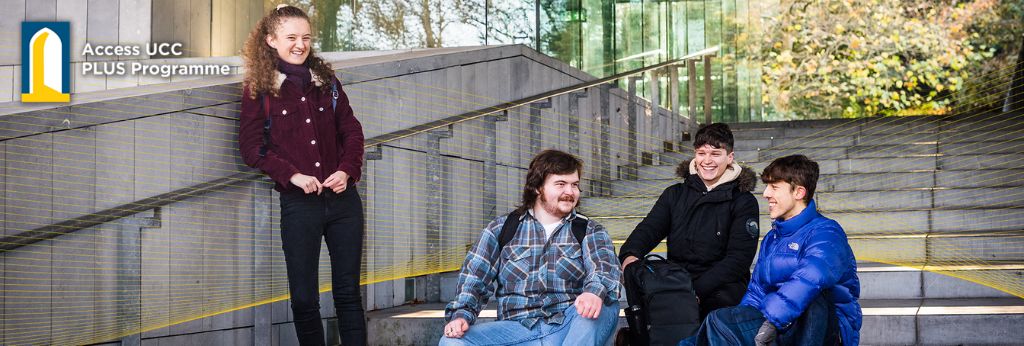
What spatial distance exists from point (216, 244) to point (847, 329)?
2.58 m

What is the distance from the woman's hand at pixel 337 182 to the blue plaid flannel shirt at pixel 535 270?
2.32 feet

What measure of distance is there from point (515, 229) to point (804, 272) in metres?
1.00

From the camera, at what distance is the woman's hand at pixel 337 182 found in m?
4.32

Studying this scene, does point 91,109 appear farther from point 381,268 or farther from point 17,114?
point 381,268

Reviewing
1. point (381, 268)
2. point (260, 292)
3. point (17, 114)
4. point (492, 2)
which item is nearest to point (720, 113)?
point (492, 2)

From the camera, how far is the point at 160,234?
14.6 ft

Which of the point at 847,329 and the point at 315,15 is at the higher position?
the point at 315,15

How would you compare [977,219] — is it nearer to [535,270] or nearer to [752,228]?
[752,228]

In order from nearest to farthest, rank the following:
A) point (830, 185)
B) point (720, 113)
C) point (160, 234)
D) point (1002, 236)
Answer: point (160, 234) → point (1002, 236) → point (830, 185) → point (720, 113)

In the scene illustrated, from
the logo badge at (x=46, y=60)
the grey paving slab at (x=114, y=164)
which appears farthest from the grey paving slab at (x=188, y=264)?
the logo badge at (x=46, y=60)

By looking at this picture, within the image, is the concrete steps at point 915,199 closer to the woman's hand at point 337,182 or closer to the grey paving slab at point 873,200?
the grey paving slab at point 873,200

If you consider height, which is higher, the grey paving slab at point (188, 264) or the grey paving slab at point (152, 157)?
the grey paving slab at point (152, 157)

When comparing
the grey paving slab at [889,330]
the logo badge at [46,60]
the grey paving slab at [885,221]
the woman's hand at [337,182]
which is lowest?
the grey paving slab at [889,330]

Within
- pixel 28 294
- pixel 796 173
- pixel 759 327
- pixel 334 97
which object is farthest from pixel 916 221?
pixel 28 294
